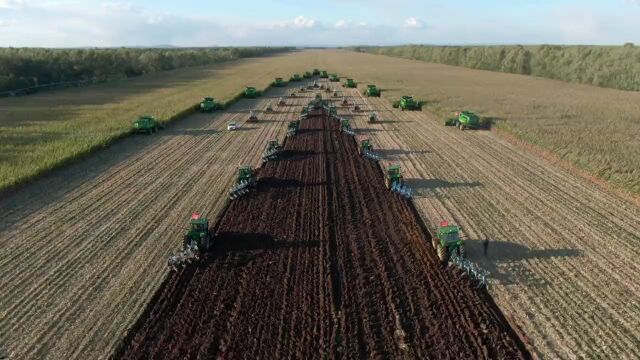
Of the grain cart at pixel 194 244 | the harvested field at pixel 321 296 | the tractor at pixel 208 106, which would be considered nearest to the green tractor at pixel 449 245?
the harvested field at pixel 321 296

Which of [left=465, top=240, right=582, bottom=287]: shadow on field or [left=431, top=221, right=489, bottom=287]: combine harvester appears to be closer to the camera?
[left=465, top=240, right=582, bottom=287]: shadow on field

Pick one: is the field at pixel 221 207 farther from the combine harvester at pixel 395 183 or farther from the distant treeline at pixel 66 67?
the distant treeline at pixel 66 67

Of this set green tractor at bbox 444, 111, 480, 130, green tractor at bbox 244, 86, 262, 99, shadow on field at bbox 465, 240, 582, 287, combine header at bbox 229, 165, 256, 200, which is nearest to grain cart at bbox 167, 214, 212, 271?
combine header at bbox 229, 165, 256, 200

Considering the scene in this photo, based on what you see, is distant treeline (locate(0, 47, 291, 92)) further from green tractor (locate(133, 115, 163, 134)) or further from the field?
the field

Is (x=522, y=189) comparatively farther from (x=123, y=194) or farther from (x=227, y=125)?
(x=227, y=125)

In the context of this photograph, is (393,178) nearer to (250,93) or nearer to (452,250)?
(452,250)

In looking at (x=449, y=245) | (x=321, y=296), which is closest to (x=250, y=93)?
(x=449, y=245)
